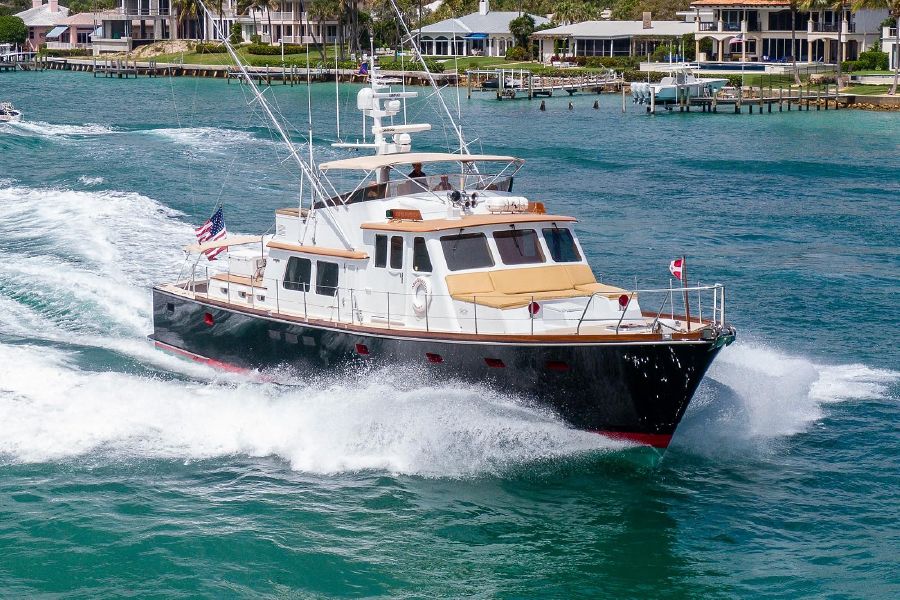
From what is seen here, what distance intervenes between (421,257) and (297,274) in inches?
125

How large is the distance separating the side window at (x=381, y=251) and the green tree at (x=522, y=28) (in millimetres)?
103295

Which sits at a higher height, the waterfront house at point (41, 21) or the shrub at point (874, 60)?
the waterfront house at point (41, 21)

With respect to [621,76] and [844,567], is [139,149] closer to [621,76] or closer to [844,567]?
[844,567]

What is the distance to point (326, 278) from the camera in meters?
21.6

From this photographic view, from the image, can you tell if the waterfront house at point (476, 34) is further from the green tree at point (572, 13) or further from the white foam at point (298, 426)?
the white foam at point (298, 426)

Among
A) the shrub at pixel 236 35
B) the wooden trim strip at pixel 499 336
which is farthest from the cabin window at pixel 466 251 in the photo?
the shrub at pixel 236 35

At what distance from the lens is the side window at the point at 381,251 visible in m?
20.5

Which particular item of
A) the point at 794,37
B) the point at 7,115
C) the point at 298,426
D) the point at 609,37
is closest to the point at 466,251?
the point at 298,426

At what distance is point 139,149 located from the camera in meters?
55.2

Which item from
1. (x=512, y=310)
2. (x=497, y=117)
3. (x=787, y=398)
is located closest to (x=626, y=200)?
(x=787, y=398)

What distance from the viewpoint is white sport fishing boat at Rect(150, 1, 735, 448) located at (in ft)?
59.6

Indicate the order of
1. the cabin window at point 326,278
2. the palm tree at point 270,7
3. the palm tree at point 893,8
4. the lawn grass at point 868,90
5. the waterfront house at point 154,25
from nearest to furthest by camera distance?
the cabin window at point 326,278 → the palm tree at point 893,8 → the lawn grass at point 868,90 → the palm tree at point 270,7 → the waterfront house at point 154,25

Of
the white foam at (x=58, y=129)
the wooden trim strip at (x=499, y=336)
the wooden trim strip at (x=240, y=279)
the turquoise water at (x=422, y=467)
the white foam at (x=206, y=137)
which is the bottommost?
the turquoise water at (x=422, y=467)

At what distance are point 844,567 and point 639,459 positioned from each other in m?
3.75
